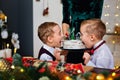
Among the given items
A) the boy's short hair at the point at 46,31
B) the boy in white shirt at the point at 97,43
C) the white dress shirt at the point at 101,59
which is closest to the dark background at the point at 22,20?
the boy's short hair at the point at 46,31

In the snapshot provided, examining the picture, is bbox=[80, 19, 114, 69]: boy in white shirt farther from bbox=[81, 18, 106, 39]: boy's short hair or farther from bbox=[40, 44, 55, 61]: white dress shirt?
bbox=[40, 44, 55, 61]: white dress shirt

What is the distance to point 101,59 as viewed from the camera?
1.78m

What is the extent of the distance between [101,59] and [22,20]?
11.8 feet

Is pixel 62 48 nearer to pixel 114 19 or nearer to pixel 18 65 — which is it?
pixel 18 65

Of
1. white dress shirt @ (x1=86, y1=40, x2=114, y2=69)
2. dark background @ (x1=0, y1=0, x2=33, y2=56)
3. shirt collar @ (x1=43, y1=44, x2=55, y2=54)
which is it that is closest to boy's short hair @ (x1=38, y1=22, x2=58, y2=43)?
shirt collar @ (x1=43, y1=44, x2=55, y2=54)

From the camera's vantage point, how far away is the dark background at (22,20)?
5.04m

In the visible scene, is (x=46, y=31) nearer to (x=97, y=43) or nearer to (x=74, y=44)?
(x=74, y=44)

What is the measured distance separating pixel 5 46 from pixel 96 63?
3032mm

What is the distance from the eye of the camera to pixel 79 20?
8.54ft

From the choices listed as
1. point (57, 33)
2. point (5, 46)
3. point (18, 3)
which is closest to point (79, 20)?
point (57, 33)

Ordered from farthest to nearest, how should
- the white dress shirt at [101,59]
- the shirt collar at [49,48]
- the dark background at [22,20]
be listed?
the dark background at [22,20]
the shirt collar at [49,48]
the white dress shirt at [101,59]

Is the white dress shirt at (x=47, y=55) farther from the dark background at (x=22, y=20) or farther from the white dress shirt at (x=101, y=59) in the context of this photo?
the dark background at (x=22, y=20)

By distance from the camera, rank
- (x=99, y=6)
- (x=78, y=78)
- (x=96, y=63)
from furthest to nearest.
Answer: (x=99, y=6) → (x=96, y=63) → (x=78, y=78)

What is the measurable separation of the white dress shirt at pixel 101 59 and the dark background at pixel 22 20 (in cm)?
334
